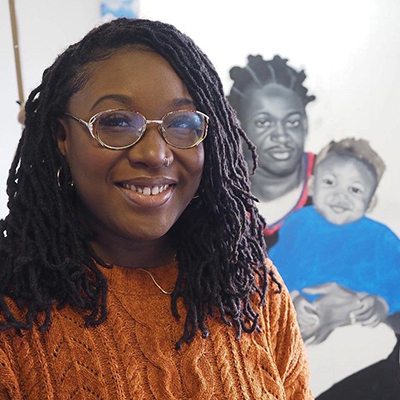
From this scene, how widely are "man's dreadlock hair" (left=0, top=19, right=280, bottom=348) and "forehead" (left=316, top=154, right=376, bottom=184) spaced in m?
0.69

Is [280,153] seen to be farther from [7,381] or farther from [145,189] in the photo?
[7,381]

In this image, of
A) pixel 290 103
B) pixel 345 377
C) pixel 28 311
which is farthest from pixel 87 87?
pixel 345 377

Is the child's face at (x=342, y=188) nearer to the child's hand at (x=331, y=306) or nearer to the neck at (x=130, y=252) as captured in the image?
the child's hand at (x=331, y=306)

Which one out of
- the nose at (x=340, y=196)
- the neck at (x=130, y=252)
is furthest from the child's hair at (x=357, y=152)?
the neck at (x=130, y=252)

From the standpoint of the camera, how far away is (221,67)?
1585 mm

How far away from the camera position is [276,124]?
160cm

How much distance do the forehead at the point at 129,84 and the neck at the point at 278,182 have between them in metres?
0.82

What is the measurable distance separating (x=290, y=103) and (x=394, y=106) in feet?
1.07

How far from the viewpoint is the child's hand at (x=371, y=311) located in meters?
1.65

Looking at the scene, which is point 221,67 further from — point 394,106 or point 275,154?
point 394,106

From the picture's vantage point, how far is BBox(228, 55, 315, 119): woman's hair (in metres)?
1.59

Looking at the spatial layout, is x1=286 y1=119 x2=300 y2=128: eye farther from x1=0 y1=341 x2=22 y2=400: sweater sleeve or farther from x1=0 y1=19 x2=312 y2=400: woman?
x1=0 y1=341 x2=22 y2=400: sweater sleeve

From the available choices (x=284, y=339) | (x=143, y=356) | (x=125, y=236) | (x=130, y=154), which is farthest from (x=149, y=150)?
(x=284, y=339)

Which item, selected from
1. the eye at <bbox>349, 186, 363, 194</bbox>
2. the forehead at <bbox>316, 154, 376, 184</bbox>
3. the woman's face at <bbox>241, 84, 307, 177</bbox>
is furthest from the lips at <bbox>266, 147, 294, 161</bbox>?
the eye at <bbox>349, 186, 363, 194</bbox>
